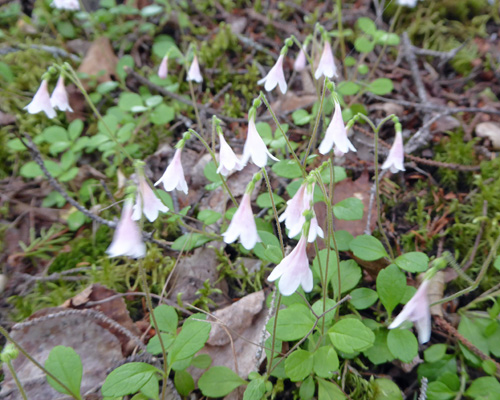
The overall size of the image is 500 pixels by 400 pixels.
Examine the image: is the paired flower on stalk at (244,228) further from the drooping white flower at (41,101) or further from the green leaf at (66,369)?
the drooping white flower at (41,101)

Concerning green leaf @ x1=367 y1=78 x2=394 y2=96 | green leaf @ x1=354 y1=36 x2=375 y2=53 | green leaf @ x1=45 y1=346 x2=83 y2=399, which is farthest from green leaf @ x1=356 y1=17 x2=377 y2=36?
green leaf @ x1=45 y1=346 x2=83 y2=399

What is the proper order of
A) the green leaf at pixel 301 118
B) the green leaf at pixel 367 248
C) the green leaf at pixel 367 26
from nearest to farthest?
1. the green leaf at pixel 367 248
2. the green leaf at pixel 301 118
3. the green leaf at pixel 367 26

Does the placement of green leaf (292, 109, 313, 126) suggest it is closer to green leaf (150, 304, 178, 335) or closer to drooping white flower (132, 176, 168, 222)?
drooping white flower (132, 176, 168, 222)

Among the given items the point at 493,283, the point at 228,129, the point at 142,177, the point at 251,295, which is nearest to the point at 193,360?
the point at 251,295

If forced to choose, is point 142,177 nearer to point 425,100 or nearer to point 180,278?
point 180,278

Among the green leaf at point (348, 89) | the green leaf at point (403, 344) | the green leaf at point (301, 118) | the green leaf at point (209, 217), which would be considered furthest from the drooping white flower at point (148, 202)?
the green leaf at point (348, 89)

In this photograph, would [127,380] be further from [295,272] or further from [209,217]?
[209,217]

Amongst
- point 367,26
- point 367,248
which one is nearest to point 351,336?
point 367,248
